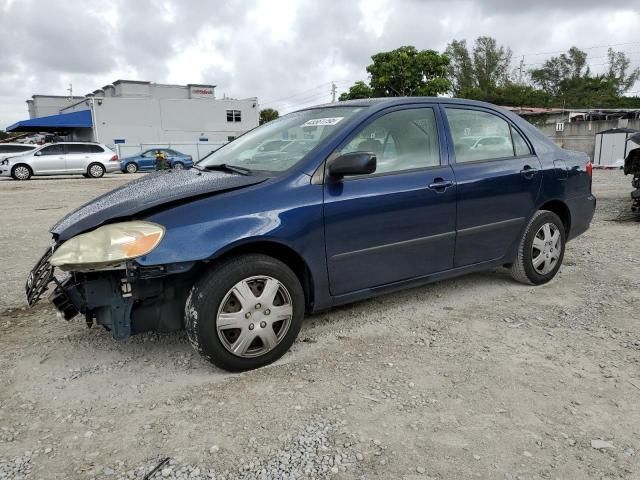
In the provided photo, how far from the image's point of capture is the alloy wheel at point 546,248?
439 cm

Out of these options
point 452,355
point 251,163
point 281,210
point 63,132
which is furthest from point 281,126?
point 63,132

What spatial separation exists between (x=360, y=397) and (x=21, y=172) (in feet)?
70.1

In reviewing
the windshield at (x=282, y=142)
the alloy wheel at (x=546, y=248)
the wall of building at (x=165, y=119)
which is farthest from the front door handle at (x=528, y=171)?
the wall of building at (x=165, y=119)

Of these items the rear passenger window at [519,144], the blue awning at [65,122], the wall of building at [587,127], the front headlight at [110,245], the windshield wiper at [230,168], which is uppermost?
the blue awning at [65,122]

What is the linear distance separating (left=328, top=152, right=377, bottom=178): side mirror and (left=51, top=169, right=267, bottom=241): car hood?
455 millimetres

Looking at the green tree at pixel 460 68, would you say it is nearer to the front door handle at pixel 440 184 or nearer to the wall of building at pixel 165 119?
the wall of building at pixel 165 119

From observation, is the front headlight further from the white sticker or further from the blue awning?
the blue awning

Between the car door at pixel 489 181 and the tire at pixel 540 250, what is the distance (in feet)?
0.46

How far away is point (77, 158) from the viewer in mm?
21031

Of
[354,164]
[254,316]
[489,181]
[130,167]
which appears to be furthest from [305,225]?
[130,167]

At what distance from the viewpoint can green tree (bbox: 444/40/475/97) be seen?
64812 millimetres

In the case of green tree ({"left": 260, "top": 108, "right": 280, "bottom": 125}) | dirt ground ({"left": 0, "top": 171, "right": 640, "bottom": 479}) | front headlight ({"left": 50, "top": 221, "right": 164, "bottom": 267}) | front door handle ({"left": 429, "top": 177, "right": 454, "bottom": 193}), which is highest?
green tree ({"left": 260, "top": 108, "right": 280, "bottom": 125})

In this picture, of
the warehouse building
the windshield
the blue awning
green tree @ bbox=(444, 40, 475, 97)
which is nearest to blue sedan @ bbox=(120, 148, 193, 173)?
the warehouse building

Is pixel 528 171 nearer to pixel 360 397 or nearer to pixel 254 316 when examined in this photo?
pixel 360 397
